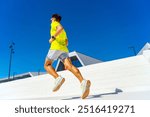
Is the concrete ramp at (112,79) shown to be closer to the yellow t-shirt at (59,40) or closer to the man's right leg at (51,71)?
the man's right leg at (51,71)

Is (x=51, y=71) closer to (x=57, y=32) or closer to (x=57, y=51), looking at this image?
(x=57, y=51)

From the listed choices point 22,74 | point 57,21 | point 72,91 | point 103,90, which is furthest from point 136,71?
point 22,74

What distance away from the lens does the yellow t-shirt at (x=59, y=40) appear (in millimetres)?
3865

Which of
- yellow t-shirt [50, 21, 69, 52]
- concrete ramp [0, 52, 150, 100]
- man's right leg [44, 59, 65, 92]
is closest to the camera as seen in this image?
man's right leg [44, 59, 65, 92]

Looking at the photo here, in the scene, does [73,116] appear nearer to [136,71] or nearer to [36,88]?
[136,71]

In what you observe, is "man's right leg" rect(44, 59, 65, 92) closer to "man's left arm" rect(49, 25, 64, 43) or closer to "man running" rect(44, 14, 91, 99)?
"man running" rect(44, 14, 91, 99)

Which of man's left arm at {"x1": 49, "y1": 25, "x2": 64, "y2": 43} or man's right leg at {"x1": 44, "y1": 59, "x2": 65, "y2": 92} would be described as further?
man's left arm at {"x1": 49, "y1": 25, "x2": 64, "y2": 43}

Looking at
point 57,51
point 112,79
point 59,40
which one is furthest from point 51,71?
point 112,79

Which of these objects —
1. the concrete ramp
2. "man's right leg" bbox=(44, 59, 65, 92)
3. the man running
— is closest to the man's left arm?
the man running

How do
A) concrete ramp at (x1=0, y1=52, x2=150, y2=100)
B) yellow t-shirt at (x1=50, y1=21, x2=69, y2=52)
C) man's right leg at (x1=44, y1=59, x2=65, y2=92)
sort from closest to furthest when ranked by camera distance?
man's right leg at (x1=44, y1=59, x2=65, y2=92), yellow t-shirt at (x1=50, y1=21, x2=69, y2=52), concrete ramp at (x1=0, y1=52, x2=150, y2=100)

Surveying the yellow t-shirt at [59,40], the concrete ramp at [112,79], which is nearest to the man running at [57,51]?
the yellow t-shirt at [59,40]

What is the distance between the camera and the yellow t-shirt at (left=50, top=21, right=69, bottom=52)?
3.86 m

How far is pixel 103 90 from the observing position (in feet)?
27.1

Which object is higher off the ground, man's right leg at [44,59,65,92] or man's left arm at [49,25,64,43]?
man's left arm at [49,25,64,43]
